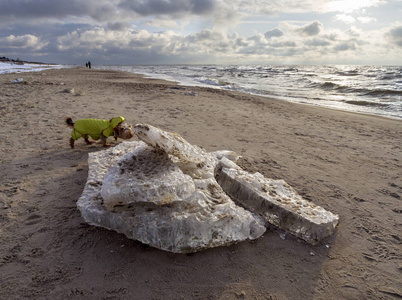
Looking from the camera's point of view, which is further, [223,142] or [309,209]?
[223,142]

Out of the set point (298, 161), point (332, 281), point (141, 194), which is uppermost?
point (141, 194)

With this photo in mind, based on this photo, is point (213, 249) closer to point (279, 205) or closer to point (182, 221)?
point (182, 221)

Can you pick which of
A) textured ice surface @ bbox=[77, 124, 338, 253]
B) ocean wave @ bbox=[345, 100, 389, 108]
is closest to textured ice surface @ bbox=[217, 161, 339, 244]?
textured ice surface @ bbox=[77, 124, 338, 253]

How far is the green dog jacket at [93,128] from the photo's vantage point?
4.30 meters

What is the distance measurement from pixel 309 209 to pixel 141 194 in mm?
1808

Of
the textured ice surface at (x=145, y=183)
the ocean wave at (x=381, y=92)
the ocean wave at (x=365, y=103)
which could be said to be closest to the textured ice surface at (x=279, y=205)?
the textured ice surface at (x=145, y=183)

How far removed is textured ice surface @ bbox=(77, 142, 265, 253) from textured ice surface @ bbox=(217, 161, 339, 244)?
198mm

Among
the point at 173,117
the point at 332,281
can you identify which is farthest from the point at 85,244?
the point at 173,117

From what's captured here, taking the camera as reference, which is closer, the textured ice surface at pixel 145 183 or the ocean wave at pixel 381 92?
the textured ice surface at pixel 145 183

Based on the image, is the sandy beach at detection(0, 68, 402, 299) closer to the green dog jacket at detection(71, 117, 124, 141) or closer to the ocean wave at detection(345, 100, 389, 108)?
the green dog jacket at detection(71, 117, 124, 141)

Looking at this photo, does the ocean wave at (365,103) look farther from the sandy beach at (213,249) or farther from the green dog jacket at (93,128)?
the green dog jacket at (93,128)

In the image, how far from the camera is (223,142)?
510 cm

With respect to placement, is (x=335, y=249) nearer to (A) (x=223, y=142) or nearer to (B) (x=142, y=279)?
(B) (x=142, y=279)

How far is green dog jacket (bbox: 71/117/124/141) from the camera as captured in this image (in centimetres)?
430
